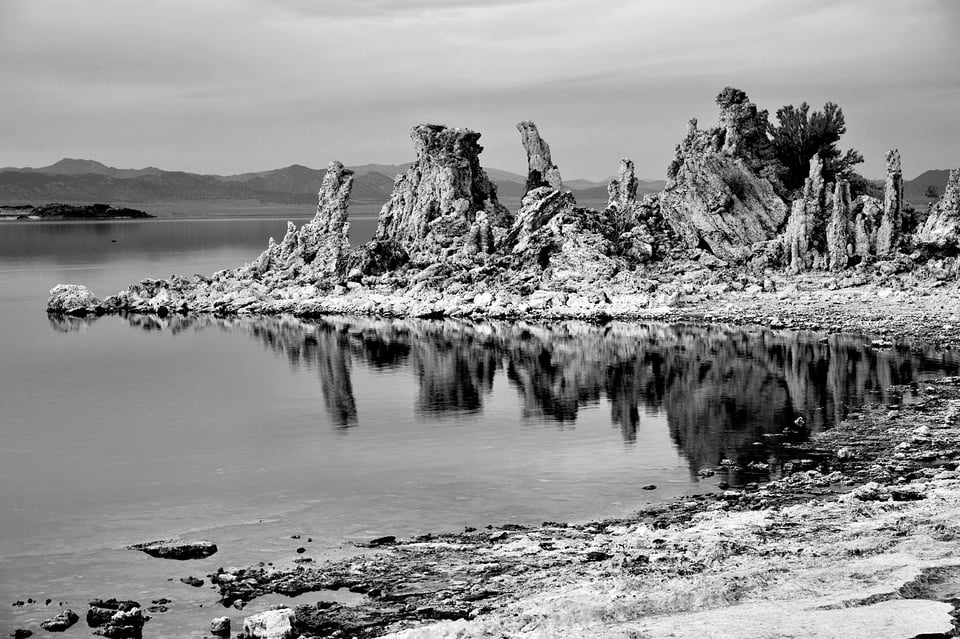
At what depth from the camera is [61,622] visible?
1407 cm

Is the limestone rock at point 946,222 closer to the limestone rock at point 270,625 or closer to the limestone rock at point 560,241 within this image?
the limestone rock at point 560,241

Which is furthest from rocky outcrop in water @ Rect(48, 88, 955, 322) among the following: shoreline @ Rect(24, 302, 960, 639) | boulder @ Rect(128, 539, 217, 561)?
boulder @ Rect(128, 539, 217, 561)

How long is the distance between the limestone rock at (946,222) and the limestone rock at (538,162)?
20.6m

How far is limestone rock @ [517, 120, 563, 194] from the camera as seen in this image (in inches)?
2432

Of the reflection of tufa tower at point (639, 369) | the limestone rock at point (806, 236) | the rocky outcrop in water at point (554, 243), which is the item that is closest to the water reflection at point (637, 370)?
the reflection of tufa tower at point (639, 369)

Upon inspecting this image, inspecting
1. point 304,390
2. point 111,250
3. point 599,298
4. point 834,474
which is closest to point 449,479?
point 834,474

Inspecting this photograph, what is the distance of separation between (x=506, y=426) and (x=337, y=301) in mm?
27539

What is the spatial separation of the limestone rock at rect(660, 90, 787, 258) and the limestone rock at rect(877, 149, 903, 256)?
238 inches

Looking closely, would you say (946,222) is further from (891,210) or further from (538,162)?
(538,162)

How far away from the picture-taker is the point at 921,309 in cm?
4066

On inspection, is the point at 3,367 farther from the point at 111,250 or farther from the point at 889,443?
the point at 111,250

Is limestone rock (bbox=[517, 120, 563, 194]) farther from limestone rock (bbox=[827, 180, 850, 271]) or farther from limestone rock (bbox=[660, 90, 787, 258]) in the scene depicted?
limestone rock (bbox=[827, 180, 850, 271])

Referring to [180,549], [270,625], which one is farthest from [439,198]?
[270,625]

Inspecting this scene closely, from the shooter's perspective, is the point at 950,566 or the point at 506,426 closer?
the point at 950,566
